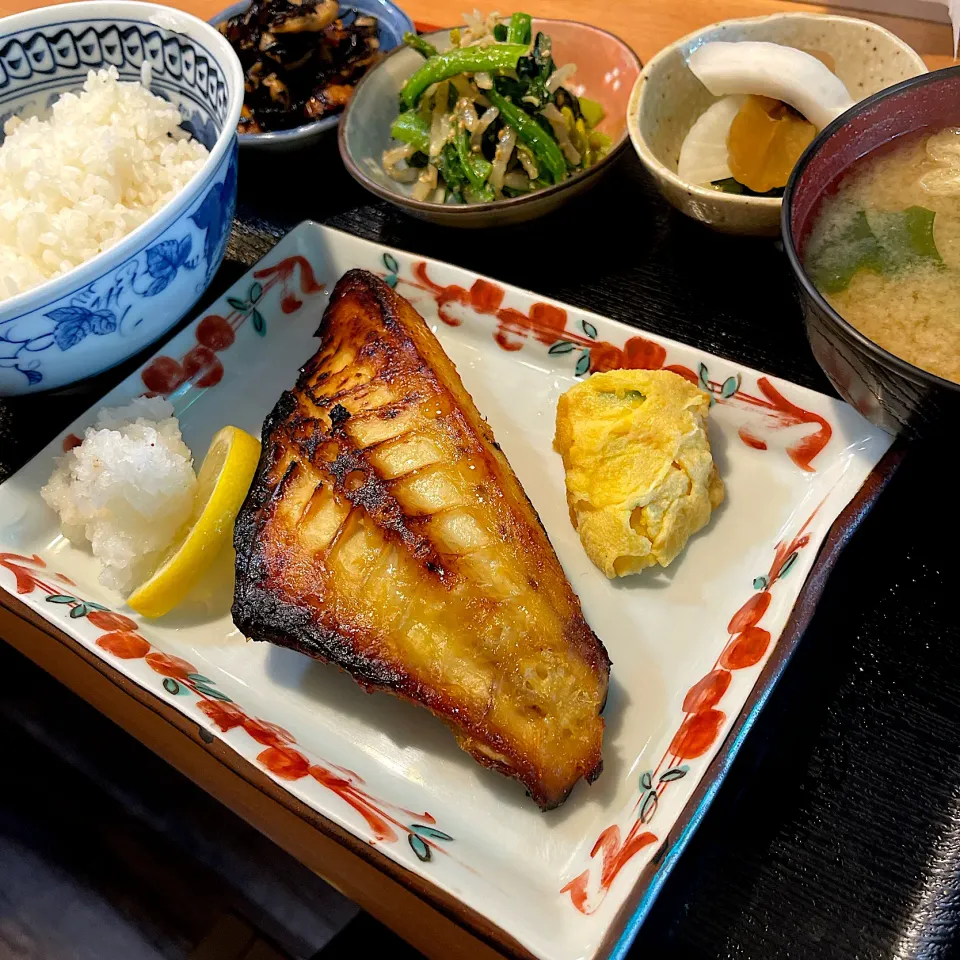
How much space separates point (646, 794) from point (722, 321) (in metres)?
1.12

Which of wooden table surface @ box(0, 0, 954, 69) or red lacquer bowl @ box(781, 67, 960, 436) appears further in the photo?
wooden table surface @ box(0, 0, 954, 69)

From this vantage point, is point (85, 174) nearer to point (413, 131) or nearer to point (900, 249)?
point (413, 131)

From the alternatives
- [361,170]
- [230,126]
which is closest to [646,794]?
[230,126]

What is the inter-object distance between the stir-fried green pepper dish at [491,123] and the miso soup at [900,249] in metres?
0.80

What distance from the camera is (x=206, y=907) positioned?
1590 mm

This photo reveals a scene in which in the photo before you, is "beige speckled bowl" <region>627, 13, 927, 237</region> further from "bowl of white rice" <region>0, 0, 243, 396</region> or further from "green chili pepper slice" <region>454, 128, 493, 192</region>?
"bowl of white rice" <region>0, 0, 243, 396</region>

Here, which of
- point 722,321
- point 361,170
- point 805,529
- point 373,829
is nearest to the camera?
point 373,829

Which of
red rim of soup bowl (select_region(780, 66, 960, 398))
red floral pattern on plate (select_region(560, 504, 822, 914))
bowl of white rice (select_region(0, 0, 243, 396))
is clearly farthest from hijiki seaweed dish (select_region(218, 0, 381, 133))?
red floral pattern on plate (select_region(560, 504, 822, 914))

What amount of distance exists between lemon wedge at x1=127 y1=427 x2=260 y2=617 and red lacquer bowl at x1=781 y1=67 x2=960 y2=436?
1113mm

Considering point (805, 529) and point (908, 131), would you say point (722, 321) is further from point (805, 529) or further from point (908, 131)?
point (805, 529)

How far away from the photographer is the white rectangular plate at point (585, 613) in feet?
3.88

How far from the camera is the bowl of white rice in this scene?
1.59 m

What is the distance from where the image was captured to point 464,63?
215 cm

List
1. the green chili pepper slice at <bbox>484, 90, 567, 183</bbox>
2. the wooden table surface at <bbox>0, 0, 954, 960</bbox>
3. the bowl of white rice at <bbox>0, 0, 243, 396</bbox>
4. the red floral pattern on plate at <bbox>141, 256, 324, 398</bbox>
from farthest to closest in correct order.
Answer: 1. the green chili pepper slice at <bbox>484, 90, 567, 183</bbox>
2. the red floral pattern on plate at <bbox>141, 256, 324, 398</bbox>
3. the bowl of white rice at <bbox>0, 0, 243, 396</bbox>
4. the wooden table surface at <bbox>0, 0, 954, 960</bbox>
